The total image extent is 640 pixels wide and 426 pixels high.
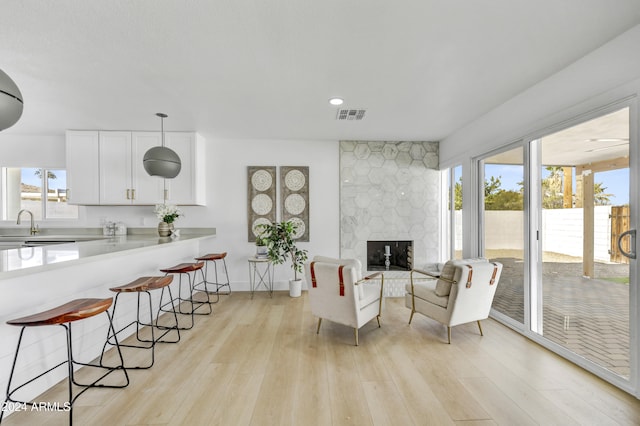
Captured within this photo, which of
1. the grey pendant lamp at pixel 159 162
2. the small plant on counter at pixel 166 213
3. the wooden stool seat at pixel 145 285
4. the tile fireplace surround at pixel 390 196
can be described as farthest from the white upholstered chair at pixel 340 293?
the small plant on counter at pixel 166 213

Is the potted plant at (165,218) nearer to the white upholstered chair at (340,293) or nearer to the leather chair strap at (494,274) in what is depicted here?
the white upholstered chair at (340,293)

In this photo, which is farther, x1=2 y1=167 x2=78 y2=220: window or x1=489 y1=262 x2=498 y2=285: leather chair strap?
x1=2 y1=167 x2=78 y2=220: window

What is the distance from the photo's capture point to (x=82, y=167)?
4.06 m

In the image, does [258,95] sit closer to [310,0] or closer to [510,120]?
[310,0]

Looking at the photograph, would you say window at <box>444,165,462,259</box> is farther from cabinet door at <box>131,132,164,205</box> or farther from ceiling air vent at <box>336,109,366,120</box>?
cabinet door at <box>131,132,164,205</box>

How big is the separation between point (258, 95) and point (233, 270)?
2.91 meters

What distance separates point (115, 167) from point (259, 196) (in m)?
2.12

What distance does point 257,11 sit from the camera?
1711mm

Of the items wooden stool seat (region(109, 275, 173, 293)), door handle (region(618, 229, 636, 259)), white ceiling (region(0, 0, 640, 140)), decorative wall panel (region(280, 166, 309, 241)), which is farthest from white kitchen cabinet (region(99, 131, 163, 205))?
door handle (region(618, 229, 636, 259))

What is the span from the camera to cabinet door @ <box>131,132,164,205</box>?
13.5 feet

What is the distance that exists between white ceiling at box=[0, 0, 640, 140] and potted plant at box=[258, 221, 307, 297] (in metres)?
1.65

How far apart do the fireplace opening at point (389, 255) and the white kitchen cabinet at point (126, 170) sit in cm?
354

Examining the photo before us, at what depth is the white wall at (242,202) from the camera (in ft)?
15.1

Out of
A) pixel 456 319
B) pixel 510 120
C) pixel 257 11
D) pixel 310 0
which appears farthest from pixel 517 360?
pixel 257 11
